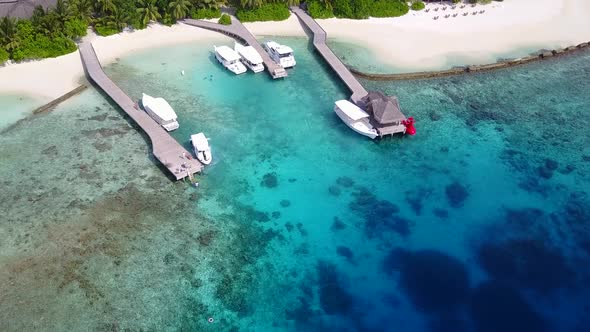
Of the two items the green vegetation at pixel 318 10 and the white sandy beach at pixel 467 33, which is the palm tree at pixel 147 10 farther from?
the white sandy beach at pixel 467 33

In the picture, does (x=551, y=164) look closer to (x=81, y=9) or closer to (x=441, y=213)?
(x=441, y=213)

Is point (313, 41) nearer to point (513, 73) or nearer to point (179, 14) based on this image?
point (179, 14)

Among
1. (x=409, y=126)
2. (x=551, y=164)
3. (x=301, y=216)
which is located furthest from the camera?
(x=409, y=126)

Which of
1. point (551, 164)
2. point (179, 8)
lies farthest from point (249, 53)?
point (551, 164)

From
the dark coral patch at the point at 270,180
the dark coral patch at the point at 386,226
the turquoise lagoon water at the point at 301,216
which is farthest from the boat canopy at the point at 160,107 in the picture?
the dark coral patch at the point at 386,226

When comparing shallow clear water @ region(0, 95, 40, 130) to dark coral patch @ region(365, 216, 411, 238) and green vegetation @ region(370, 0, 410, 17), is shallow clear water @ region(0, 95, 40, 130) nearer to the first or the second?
dark coral patch @ region(365, 216, 411, 238)

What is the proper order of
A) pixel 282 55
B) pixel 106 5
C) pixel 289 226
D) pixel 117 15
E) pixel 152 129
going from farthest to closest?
pixel 117 15
pixel 106 5
pixel 282 55
pixel 152 129
pixel 289 226

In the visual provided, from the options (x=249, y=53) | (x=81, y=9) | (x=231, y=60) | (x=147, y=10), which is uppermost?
(x=81, y=9)

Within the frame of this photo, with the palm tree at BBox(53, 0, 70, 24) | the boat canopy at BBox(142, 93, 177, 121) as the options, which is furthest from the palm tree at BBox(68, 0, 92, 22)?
the boat canopy at BBox(142, 93, 177, 121)
